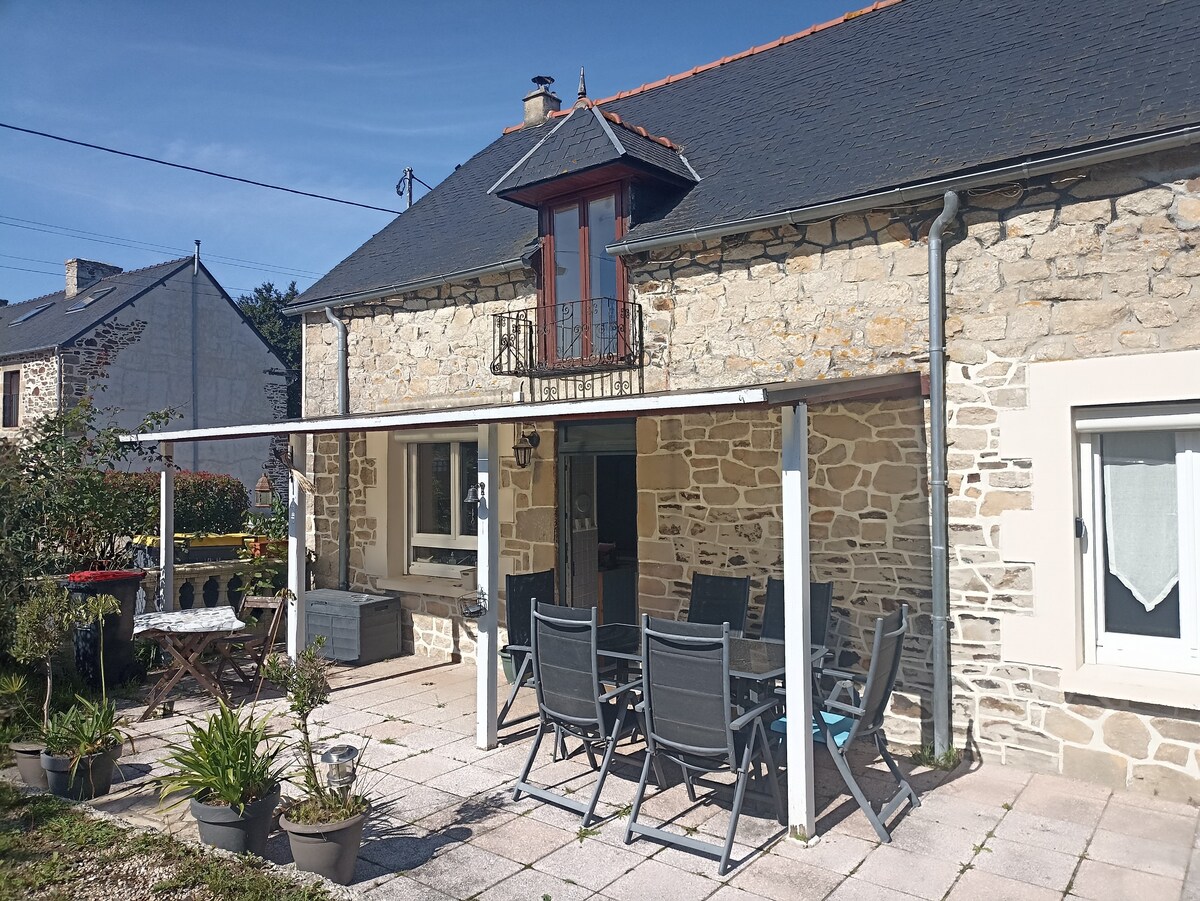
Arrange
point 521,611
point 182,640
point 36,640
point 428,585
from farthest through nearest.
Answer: point 428,585, point 182,640, point 521,611, point 36,640

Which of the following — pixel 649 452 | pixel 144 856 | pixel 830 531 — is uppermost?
pixel 649 452

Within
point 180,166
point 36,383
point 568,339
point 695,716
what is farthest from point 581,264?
point 36,383

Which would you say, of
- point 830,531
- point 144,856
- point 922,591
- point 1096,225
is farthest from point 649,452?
point 144,856

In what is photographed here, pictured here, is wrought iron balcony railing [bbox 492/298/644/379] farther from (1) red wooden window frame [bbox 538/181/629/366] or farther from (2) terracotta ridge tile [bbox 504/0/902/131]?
(2) terracotta ridge tile [bbox 504/0/902/131]

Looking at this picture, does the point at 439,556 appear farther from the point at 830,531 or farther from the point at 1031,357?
the point at 1031,357

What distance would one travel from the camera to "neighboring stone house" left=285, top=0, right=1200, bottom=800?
502cm

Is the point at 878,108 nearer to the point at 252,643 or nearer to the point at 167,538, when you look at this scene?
the point at 252,643

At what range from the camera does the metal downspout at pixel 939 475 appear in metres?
5.54

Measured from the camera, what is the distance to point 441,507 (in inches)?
369

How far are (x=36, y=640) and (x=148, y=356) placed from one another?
51.3 feet

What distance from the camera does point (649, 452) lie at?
7297mm

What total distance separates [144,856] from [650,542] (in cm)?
433

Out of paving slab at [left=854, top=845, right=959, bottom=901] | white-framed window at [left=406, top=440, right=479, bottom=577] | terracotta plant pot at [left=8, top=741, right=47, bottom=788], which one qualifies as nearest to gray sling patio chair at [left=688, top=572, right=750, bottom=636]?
paving slab at [left=854, top=845, right=959, bottom=901]

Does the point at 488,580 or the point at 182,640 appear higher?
the point at 488,580
